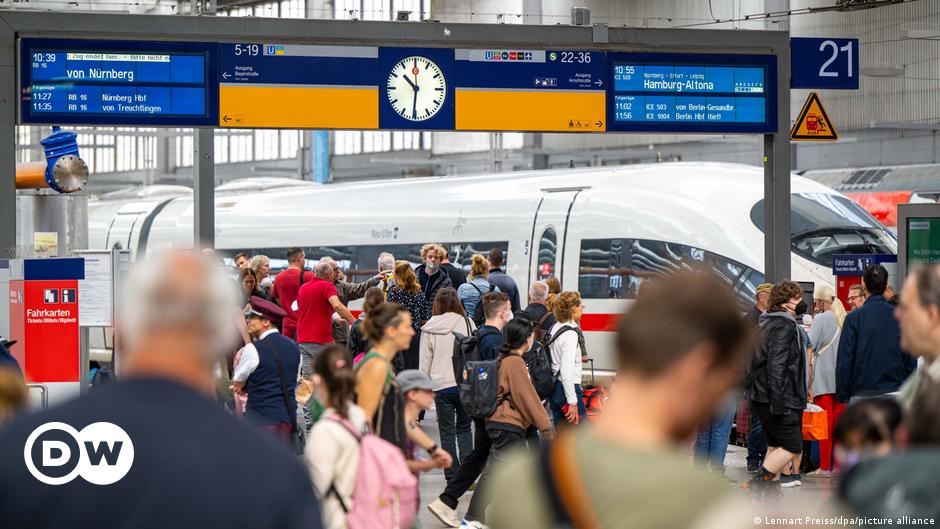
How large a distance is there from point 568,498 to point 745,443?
12411mm

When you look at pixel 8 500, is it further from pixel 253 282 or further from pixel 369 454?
pixel 253 282

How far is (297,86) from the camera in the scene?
1287 cm

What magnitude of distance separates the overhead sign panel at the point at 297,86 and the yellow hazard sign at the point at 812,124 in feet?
13.1

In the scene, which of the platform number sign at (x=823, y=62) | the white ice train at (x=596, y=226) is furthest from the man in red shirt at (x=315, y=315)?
the platform number sign at (x=823, y=62)

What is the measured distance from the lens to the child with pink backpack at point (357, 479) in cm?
527

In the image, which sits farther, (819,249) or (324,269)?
(819,249)

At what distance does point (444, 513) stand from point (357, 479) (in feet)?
14.8

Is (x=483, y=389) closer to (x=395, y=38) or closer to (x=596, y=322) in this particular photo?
(x=395, y=38)

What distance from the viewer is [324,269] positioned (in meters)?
13.5

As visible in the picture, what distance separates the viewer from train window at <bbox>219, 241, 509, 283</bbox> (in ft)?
66.0

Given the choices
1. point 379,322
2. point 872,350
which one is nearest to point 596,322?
point 872,350

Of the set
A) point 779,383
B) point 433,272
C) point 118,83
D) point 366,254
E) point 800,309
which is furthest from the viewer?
point 366,254

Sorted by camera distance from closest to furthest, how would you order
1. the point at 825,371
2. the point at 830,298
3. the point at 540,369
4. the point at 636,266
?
the point at 540,369 < the point at 825,371 < the point at 830,298 < the point at 636,266

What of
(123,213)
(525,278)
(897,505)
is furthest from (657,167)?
(897,505)
